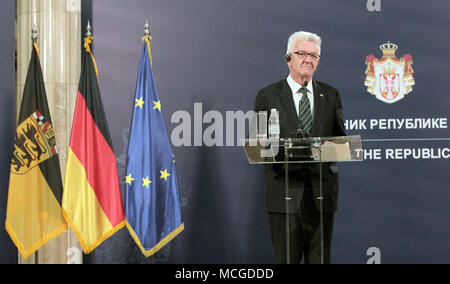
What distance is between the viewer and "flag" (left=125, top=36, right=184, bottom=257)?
6148 mm

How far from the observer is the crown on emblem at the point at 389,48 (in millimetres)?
6609

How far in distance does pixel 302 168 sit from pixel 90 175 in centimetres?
203

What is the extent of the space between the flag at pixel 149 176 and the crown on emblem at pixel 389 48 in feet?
7.06

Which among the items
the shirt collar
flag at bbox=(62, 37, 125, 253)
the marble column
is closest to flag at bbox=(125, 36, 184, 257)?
flag at bbox=(62, 37, 125, 253)

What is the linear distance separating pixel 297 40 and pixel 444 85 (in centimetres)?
173

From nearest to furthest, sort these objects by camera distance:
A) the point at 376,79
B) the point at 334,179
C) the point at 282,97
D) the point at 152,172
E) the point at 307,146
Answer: the point at 307,146 < the point at 334,179 < the point at 282,97 < the point at 152,172 < the point at 376,79

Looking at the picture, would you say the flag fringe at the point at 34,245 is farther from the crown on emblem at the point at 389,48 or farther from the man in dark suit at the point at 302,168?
the crown on emblem at the point at 389,48

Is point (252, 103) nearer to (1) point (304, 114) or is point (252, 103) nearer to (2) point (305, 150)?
(1) point (304, 114)

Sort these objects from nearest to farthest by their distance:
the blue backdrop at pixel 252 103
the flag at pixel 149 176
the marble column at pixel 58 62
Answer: the flag at pixel 149 176
the blue backdrop at pixel 252 103
the marble column at pixel 58 62

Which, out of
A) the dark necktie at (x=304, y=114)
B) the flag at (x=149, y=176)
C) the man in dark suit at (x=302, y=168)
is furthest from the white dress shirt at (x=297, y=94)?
the flag at (x=149, y=176)

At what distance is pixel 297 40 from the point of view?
18.6ft

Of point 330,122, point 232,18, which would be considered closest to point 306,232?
point 330,122

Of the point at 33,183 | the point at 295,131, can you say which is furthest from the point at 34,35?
the point at 295,131

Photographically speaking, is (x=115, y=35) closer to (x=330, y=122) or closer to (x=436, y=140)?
(x=330, y=122)
